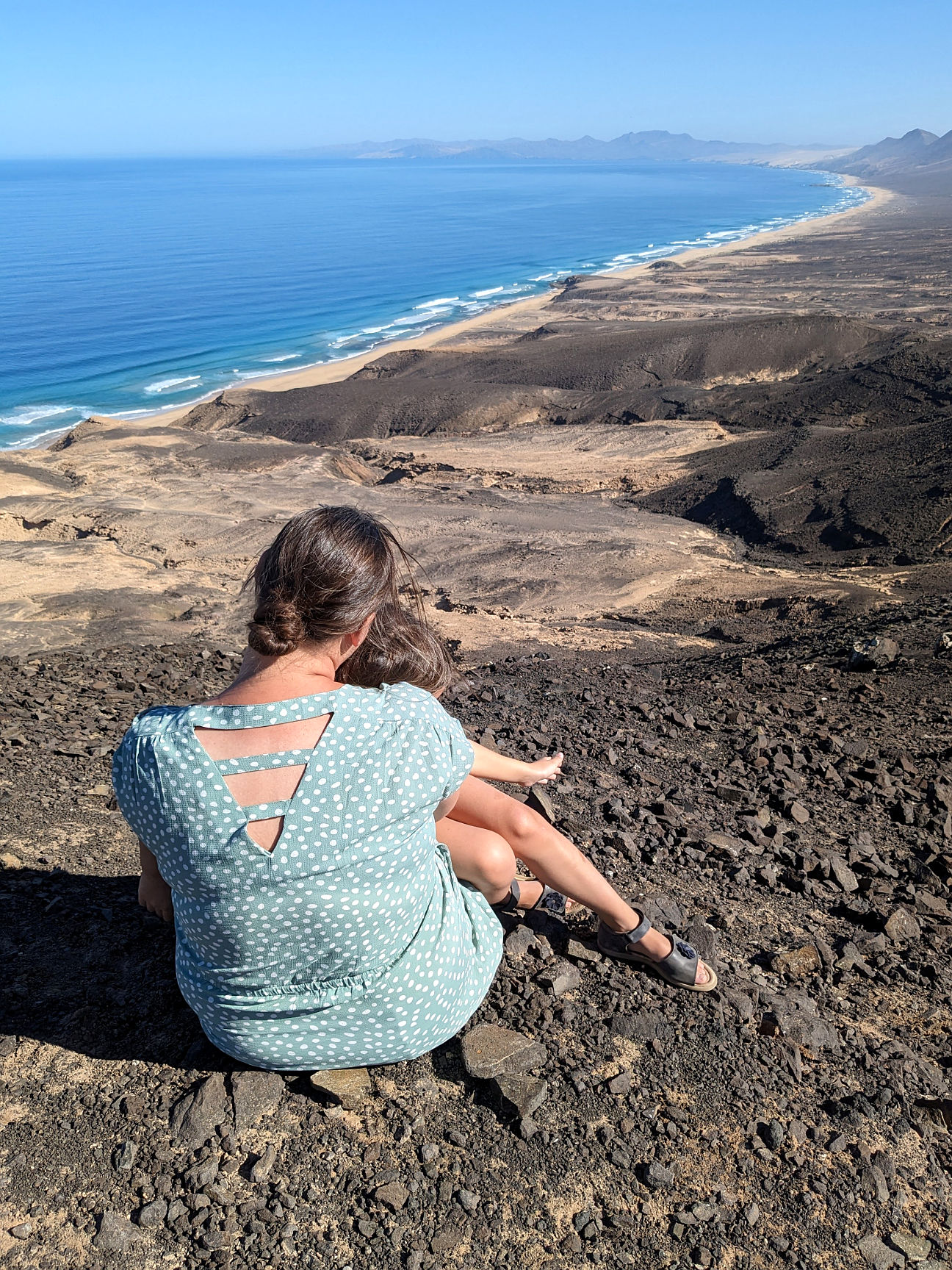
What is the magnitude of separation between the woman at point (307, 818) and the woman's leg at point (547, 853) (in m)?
0.30

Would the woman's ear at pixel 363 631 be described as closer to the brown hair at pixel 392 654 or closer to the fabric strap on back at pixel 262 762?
the brown hair at pixel 392 654

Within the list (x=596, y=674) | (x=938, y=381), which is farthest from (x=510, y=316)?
(x=596, y=674)

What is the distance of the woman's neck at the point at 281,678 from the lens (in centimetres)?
204

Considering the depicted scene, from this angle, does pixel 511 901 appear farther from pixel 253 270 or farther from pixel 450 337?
pixel 253 270

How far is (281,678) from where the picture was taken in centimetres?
207

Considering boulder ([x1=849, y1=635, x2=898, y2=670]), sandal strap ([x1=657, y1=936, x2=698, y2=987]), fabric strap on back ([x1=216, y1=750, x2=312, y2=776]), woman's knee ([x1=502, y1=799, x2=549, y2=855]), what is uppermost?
fabric strap on back ([x1=216, y1=750, x2=312, y2=776])

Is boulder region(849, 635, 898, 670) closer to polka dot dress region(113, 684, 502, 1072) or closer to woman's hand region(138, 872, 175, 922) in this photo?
polka dot dress region(113, 684, 502, 1072)

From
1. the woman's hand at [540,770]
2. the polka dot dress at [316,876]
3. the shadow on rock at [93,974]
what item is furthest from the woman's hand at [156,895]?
the woman's hand at [540,770]

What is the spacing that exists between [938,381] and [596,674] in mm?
15562

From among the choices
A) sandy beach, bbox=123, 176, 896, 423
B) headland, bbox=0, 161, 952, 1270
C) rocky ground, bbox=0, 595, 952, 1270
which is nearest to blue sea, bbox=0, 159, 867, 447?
sandy beach, bbox=123, 176, 896, 423

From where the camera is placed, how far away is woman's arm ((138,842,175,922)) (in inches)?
98.3

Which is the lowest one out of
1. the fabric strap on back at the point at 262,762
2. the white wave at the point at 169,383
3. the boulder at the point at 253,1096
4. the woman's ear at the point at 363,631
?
the white wave at the point at 169,383

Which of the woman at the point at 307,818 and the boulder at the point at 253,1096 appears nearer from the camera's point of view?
the woman at the point at 307,818

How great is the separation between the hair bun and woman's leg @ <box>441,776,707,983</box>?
71cm
